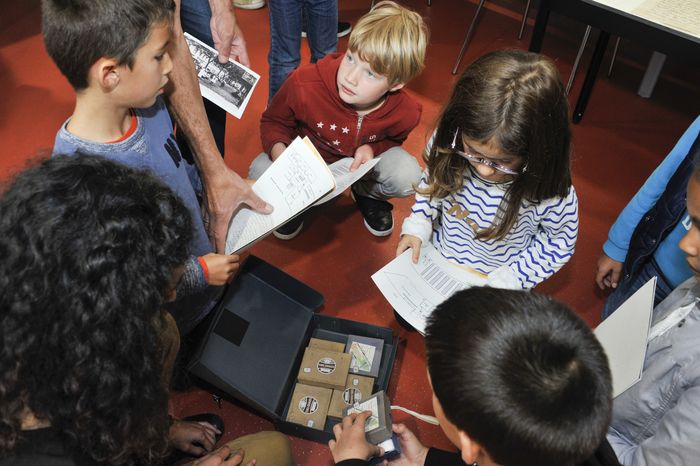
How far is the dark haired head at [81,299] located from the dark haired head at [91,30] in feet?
1.11

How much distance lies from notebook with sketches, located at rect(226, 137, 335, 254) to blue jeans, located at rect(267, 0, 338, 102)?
2.68ft

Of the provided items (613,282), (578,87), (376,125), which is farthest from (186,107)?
(578,87)

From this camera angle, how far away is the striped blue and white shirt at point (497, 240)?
4.86ft

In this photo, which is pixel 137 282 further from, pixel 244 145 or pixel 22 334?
pixel 244 145

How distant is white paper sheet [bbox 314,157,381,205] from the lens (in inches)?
64.0

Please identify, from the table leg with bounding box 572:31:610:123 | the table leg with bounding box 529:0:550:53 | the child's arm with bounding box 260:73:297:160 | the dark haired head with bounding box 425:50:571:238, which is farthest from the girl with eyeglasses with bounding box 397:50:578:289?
the table leg with bounding box 572:31:610:123

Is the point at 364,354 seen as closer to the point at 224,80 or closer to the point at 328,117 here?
the point at 328,117

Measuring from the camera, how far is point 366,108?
195 centimetres

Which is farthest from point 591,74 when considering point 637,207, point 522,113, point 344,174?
point 522,113

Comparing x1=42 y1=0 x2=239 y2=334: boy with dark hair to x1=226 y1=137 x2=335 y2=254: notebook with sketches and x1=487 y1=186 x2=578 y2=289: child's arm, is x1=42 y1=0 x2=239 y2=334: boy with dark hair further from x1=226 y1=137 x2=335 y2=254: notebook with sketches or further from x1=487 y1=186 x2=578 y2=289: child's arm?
x1=487 y1=186 x2=578 y2=289: child's arm

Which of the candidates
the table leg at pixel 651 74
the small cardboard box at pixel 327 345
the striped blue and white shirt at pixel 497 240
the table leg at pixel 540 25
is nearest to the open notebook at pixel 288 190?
the striped blue and white shirt at pixel 497 240

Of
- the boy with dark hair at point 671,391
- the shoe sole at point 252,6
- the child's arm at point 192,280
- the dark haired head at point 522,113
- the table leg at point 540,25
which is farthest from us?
the shoe sole at point 252,6

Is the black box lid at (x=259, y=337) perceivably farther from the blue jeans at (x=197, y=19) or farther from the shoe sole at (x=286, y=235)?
the blue jeans at (x=197, y=19)

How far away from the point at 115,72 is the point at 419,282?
101 centimetres
